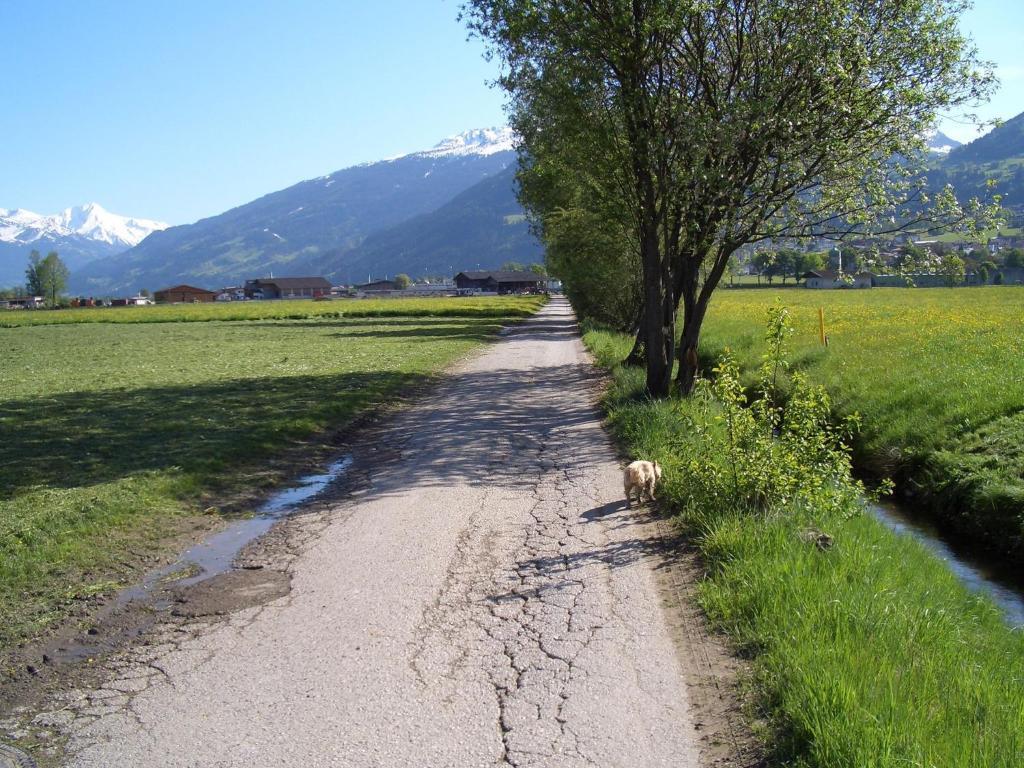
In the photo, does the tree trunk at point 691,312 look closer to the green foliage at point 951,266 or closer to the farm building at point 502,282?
the green foliage at point 951,266

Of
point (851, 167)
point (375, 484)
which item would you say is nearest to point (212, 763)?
point (375, 484)

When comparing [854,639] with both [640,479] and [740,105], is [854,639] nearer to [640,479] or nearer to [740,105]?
[640,479]

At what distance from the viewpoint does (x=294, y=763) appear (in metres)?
4.42

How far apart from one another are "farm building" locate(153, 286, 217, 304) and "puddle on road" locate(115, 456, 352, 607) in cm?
17758

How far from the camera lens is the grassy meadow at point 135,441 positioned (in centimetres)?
796

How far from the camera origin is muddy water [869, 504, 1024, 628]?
8.22 metres

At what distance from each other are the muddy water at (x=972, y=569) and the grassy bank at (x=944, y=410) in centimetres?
40

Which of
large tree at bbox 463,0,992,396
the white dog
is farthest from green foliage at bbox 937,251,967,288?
the white dog

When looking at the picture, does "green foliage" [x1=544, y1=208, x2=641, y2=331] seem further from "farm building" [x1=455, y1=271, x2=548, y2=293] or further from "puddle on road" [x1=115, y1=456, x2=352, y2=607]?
"farm building" [x1=455, y1=271, x2=548, y2=293]

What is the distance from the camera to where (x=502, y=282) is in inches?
7239

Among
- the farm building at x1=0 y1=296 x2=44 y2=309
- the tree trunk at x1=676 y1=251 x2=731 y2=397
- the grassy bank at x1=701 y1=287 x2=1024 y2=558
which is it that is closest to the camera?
the grassy bank at x1=701 y1=287 x2=1024 y2=558

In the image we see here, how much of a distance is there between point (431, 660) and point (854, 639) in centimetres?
267

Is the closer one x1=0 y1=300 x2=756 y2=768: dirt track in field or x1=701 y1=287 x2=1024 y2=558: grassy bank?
x1=0 y1=300 x2=756 y2=768: dirt track in field

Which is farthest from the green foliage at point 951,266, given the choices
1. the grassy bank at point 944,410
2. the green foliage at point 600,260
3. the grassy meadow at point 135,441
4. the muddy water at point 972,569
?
the grassy meadow at point 135,441
